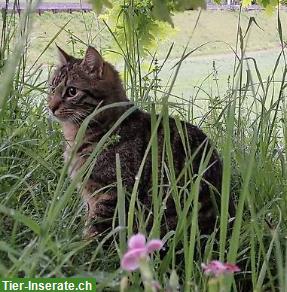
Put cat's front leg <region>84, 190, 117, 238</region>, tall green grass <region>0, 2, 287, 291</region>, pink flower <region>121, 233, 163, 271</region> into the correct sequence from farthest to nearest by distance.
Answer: cat's front leg <region>84, 190, 117, 238</region>, tall green grass <region>0, 2, 287, 291</region>, pink flower <region>121, 233, 163, 271</region>

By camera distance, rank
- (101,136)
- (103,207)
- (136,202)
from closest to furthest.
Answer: (136,202), (103,207), (101,136)

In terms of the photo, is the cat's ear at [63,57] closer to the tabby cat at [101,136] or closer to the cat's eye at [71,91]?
the tabby cat at [101,136]

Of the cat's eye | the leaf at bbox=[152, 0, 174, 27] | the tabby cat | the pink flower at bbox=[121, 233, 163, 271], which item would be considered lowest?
the tabby cat

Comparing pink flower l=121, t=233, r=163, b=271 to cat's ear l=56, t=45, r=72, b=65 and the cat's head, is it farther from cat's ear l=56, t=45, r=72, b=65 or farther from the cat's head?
cat's ear l=56, t=45, r=72, b=65

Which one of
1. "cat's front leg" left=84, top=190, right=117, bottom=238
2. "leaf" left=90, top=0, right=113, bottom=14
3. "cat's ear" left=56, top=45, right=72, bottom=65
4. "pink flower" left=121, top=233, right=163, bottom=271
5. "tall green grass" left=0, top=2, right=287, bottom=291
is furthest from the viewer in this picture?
"cat's ear" left=56, top=45, right=72, bottom=65

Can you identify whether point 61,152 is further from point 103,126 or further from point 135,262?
point 135,262

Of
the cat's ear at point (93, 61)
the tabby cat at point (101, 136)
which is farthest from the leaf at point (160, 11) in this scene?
the cat's ear at point (93, 61)

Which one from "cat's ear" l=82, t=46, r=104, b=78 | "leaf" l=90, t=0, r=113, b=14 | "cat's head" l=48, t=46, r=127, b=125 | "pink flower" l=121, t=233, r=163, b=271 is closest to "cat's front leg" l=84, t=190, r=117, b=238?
"cat's head" l=48, t=46, r=127, b=125

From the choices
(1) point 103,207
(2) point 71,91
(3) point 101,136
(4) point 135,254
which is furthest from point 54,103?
(4) point 135,254

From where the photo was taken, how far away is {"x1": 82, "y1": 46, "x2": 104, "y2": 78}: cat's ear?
68.0 inches

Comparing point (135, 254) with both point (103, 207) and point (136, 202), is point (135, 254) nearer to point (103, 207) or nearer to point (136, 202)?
point (136, 202)

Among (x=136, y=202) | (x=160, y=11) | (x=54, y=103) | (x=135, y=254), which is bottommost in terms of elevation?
(x=136, y=202)

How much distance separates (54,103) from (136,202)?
0.57 metres

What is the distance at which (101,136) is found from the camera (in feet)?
5.58
